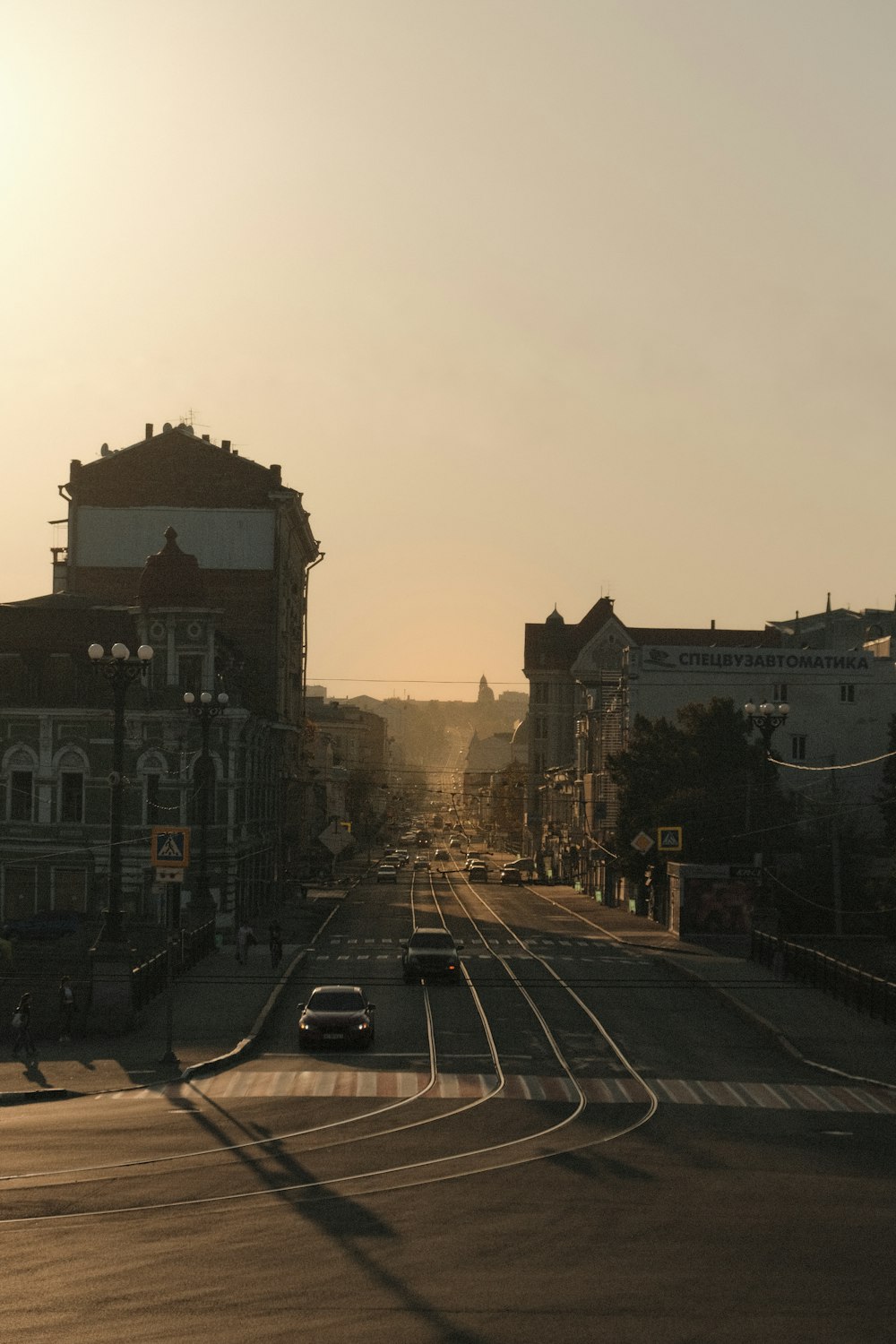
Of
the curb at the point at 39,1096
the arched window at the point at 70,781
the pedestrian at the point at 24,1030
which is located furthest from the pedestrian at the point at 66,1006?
the arched window at the point at 70,781

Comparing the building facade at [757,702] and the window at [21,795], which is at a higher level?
the building facade at [757,702]

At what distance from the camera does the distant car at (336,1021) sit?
114ft

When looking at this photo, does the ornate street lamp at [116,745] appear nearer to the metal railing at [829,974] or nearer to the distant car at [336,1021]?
the distant car at [336,1021]

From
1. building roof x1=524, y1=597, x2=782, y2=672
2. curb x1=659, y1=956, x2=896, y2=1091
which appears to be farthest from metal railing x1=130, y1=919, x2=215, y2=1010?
building roof x1=524, y1=597, x2=782, y2=672

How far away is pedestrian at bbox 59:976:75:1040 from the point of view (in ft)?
120

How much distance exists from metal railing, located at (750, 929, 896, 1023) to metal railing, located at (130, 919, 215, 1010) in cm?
1755

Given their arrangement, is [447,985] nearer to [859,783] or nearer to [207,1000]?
[207,1000]

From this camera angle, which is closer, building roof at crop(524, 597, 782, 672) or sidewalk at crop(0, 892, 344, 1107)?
sidewalk at crop(0, 892, 344, 1107)

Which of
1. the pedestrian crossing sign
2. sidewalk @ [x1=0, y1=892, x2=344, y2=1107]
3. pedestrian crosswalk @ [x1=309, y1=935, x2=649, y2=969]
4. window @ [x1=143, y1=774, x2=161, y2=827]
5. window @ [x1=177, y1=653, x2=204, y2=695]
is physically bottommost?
pedestrian crosswalk @ [x1=309, y1=935, x2=649, y2=969]

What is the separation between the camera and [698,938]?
215ft

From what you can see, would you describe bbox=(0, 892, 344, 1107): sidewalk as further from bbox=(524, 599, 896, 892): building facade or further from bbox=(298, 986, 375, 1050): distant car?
bbox=(524, 599, 896, 892): building facade

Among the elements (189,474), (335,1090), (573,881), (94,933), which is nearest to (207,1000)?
(335,1090)

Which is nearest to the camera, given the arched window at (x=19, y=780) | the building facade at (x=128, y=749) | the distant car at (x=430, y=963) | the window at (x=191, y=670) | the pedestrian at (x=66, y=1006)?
the pedestrian at (x=66, y=1006)

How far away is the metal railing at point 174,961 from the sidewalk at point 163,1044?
358 mm
